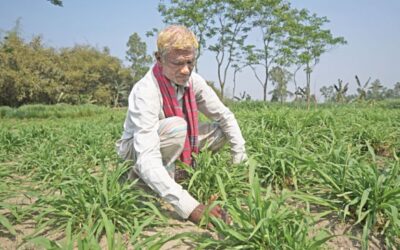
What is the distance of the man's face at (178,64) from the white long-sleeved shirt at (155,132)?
106 millimetres

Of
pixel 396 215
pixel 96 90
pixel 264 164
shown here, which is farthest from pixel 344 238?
pixel 96 90

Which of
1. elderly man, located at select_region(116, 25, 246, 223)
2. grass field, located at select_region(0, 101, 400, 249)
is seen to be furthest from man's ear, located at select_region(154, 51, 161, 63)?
grass field, located at select_region(0, 101, 400, 249)

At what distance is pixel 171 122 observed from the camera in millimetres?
1994

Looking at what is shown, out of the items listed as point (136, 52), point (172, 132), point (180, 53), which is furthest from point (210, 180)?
point (136, 52)

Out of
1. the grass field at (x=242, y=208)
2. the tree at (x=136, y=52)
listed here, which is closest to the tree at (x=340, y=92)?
the grass field at (x=242, y=208)

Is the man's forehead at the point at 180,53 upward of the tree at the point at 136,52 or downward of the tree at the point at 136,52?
downward

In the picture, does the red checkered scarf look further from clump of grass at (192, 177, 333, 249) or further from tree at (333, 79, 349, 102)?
tree at (333, 79, 349, 102)

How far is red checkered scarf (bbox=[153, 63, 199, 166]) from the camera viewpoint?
A: 1998 mm

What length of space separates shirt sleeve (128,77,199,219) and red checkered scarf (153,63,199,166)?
0.09m

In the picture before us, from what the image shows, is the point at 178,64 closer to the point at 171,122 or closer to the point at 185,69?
→ the point at 185,69

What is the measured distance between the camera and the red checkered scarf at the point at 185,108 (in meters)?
2.00

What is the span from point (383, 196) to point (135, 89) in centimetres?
148

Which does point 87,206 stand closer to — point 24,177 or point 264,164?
point 264,164

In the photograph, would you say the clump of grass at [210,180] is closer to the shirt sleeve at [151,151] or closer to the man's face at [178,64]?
the shirt sleeve at [151,151]
